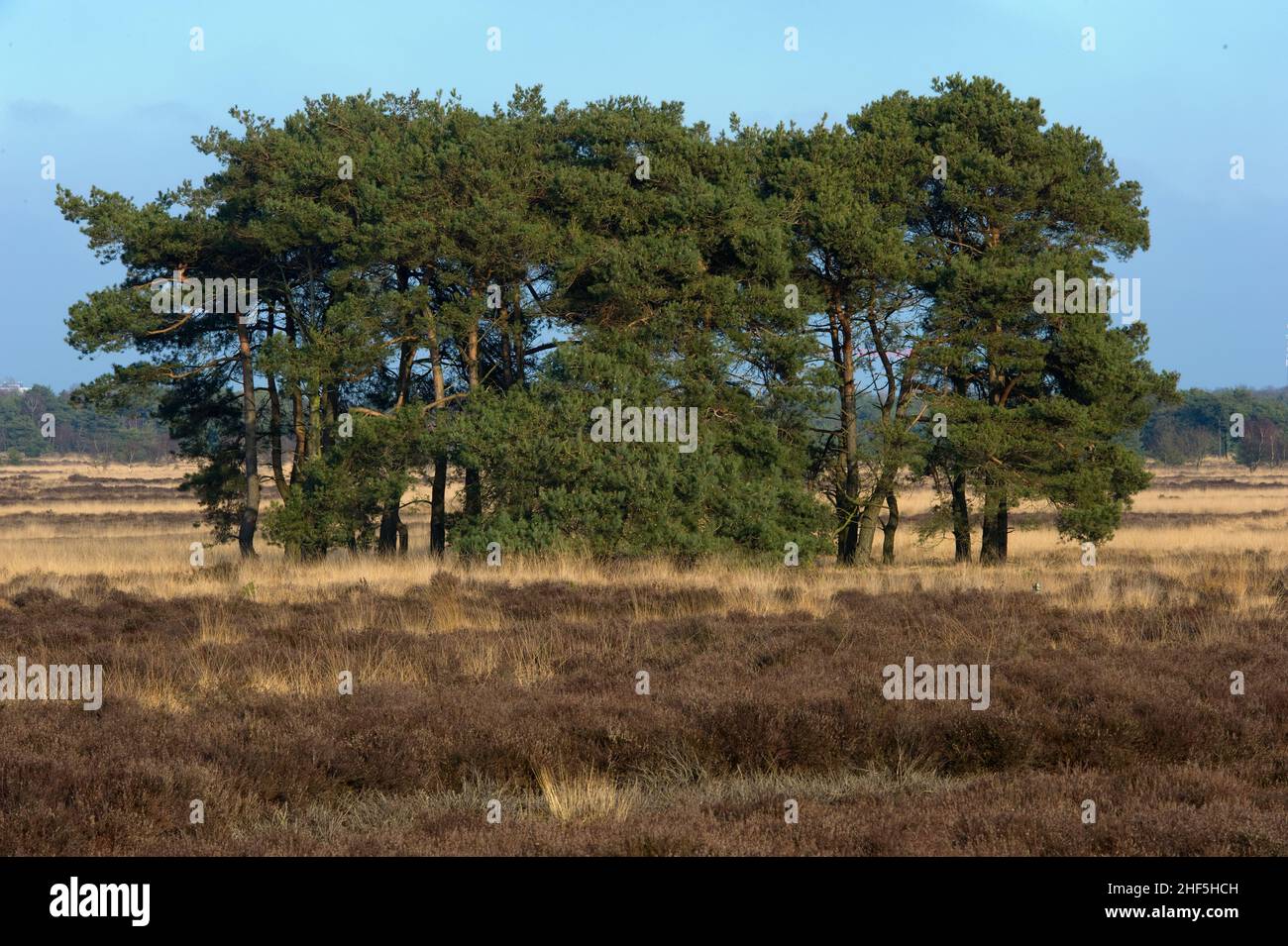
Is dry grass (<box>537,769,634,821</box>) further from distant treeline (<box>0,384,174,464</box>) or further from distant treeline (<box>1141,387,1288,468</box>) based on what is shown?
distant treeline (<box>0,384,174,464</box>)

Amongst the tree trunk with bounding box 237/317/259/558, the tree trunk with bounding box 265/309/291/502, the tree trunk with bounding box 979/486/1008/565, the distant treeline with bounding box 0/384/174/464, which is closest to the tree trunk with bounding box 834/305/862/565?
the tree trunk with bounding box 979/486/1008/565

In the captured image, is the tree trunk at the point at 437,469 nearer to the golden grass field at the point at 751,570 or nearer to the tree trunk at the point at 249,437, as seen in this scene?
the golden grass field at the point at 751,570

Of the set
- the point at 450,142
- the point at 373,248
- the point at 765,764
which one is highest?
the point at 450,142

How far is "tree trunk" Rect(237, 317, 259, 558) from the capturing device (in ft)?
98.0

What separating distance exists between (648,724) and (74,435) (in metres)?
147

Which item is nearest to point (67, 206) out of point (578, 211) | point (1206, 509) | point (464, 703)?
point (578, 211)

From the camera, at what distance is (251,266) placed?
96.7ft

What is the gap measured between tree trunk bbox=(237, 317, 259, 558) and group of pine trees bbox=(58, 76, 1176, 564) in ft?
3.55

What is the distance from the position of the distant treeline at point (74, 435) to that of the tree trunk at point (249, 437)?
104 meters

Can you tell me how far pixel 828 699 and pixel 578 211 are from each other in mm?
18639

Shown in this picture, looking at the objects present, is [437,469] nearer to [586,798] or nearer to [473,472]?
[473,472]

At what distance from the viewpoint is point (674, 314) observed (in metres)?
24.5

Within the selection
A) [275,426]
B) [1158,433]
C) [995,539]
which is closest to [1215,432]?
[1158,433]
